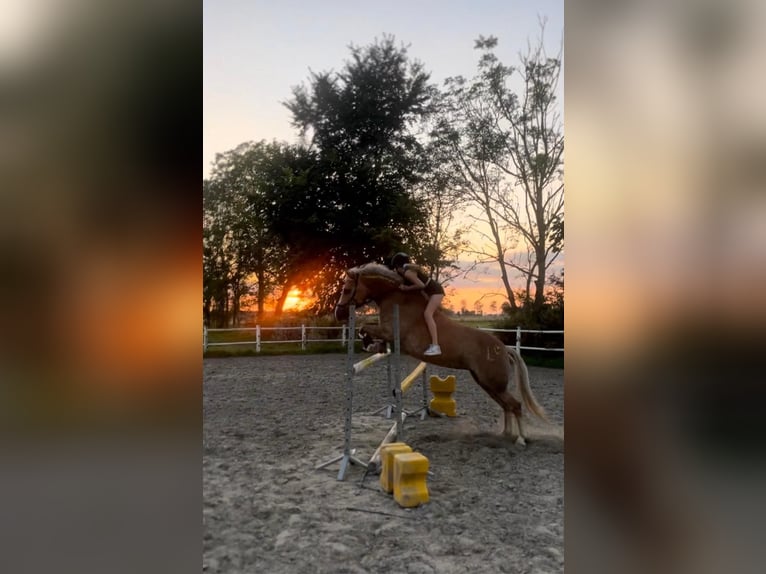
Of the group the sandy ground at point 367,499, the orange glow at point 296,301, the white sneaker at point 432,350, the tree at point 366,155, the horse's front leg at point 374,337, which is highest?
the tree at point 366,155

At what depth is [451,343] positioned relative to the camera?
10.5 ft

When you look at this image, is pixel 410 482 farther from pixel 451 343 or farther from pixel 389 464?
pixel 451 343

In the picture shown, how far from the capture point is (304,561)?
5.35 feet

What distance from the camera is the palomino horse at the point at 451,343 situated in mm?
3078

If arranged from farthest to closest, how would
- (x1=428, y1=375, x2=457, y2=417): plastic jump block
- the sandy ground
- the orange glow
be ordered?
the orange glow
(x1=428, y1=375, x2=457, y2=417): plastic jump block
the sandy ground

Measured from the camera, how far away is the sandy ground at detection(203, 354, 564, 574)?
65.7 inches

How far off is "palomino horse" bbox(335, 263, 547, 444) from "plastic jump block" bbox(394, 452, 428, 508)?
103cm
